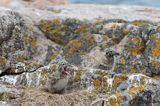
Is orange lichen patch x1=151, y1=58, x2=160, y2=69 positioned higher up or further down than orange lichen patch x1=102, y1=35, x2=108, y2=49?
further down

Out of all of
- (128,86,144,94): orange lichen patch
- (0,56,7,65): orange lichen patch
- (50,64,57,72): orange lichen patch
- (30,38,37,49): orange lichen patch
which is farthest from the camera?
(30,38,37,49): orange lichen patch

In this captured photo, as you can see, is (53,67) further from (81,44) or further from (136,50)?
(136,50)

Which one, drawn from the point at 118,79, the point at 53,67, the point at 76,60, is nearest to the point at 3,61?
the point at 53,67

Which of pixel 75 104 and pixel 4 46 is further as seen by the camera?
pixel 4 46

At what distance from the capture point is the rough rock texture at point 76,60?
830cm

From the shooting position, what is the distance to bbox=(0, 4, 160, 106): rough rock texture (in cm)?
830

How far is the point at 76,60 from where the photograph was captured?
10.2 meters

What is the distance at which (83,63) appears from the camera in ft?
33.2

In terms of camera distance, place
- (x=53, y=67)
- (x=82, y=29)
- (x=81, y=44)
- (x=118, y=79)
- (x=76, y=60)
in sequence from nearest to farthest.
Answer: (x=118, y=79) < (x=53, y=67) < (x=76, y=60) < (x=81, y=44) < (x=82, y=29)

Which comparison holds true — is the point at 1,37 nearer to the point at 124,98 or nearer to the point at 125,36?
the point at 125,36

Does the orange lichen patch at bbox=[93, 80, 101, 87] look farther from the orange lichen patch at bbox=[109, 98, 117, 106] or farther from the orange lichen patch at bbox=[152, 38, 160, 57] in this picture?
the orange lichen patch at bbox=[152, 38, 160, 57]

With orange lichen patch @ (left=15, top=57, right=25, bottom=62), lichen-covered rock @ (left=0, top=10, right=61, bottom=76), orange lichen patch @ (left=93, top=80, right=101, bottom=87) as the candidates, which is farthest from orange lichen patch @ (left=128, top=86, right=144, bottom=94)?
orange lichen patch @ (left=15, top=57, right=25, bottom=62)

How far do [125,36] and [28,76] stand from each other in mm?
2333

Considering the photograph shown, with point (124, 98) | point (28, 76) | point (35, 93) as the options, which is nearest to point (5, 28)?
point (28, 76)
